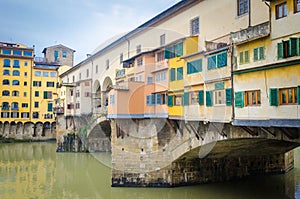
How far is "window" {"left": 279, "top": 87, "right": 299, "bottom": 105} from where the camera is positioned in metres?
9.41

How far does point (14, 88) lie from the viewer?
47.9 m

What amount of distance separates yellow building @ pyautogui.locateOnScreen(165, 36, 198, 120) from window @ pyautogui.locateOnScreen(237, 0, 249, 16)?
126 inches

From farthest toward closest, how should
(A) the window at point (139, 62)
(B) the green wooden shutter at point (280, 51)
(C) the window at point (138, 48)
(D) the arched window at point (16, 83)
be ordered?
(D) the arched window at point (16, 83), (C) the window at point (138, 48), (A) the window at point (139, 62), (B) the green wooden shutter at point (280, 51)

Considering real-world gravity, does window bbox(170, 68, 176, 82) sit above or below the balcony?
below

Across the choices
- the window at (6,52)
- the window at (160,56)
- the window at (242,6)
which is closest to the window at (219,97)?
the window at (242,6)

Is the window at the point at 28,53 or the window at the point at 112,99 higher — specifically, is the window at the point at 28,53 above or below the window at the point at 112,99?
above

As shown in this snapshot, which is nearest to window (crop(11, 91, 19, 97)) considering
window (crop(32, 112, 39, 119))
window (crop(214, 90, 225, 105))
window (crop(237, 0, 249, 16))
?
window (crop(32, 112, 39, 119))

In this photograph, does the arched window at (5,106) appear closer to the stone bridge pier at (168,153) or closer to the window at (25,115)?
the window at (25,115)

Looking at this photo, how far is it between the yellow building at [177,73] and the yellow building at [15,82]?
38295 millimetres

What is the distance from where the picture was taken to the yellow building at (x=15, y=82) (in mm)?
47094

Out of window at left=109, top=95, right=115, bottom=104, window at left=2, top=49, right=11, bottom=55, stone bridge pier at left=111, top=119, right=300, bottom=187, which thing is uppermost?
window at left=2, top=49, right=11, bottom=55

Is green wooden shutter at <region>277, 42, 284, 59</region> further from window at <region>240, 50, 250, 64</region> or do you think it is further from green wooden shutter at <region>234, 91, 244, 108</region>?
green wooden shutter at <region>234, 91, 244, 108</region>

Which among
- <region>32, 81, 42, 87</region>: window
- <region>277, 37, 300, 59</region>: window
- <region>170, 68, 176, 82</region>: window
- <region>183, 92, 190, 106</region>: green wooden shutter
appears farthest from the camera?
<region>32, 81, 42, 87</region>: window

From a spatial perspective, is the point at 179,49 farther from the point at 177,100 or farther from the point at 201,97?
the point at 201,97
